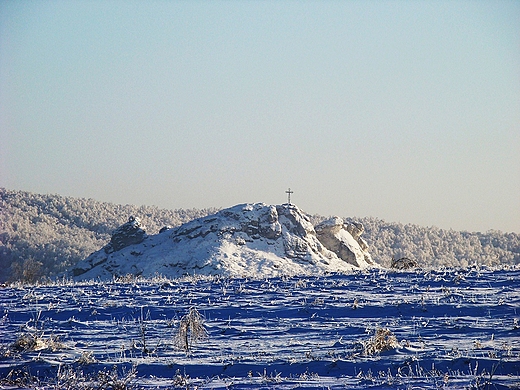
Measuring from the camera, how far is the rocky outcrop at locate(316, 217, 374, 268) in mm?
59750

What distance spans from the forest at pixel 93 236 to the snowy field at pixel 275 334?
8423 centimetres

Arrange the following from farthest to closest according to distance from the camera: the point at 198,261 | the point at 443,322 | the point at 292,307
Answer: the point at 198,261 → the point at 292,307 → the point at 443,322

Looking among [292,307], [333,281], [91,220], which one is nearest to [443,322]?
[292,307]

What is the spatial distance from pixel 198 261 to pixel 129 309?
30.9 m

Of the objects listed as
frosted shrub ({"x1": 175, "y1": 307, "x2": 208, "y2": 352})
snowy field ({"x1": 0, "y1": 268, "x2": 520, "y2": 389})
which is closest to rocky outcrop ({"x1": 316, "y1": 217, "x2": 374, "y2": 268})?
snowy field ({"x1": 0, "y1": 268, "x2": 520, "y2": 389})

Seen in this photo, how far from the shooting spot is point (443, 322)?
13422 millimetres

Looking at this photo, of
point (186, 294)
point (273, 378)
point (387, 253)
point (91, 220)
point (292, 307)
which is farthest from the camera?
point (91, 220)

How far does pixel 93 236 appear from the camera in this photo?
128750 mm

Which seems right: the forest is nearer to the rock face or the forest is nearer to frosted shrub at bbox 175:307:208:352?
the rock face

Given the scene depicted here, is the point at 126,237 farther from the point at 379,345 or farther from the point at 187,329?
the point at 379,345

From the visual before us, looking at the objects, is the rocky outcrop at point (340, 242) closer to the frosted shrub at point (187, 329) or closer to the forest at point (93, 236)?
the forest at point (93, 236)

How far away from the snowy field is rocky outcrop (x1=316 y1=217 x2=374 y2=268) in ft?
126

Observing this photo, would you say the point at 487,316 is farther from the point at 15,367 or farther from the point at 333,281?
the point at 15,367

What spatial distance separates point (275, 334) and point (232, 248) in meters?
37.2
